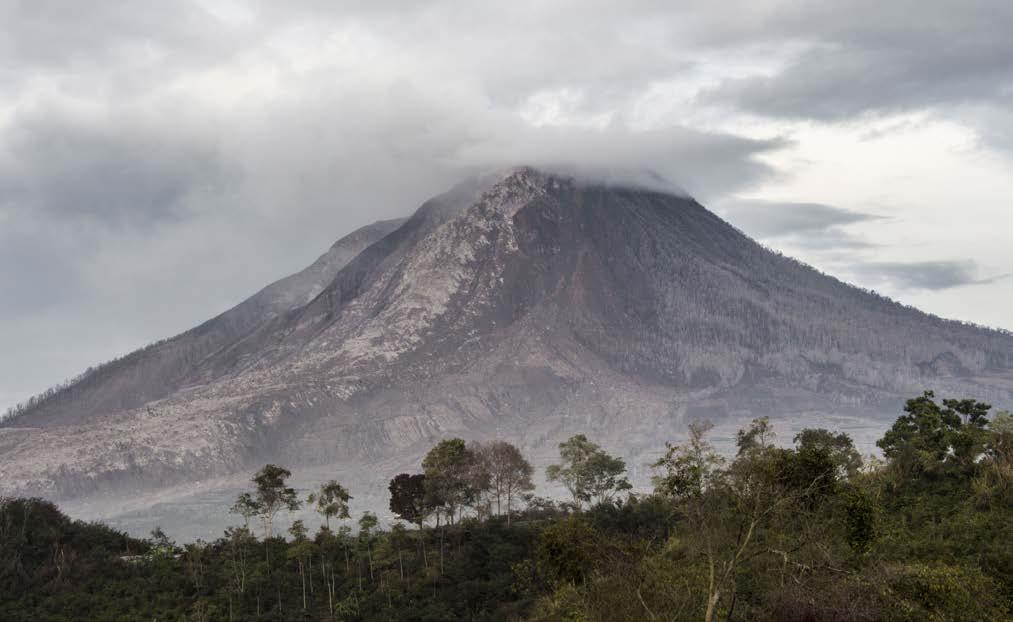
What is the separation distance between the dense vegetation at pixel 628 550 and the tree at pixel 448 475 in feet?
0.55

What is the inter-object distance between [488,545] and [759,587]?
33.7 m

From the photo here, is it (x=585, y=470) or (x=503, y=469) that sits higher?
(x=503, y=469)

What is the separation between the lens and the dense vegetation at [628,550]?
23.9m

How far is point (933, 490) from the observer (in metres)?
36.9

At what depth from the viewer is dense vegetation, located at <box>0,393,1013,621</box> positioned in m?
23.9

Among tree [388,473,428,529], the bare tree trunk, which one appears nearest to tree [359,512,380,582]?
tree [388,473,428,529]

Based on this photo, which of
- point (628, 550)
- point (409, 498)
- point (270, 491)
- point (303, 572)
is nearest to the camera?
point (628, 550)

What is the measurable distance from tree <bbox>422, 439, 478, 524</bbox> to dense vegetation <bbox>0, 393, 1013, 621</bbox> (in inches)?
6.6

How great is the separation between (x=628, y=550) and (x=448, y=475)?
40083 mm

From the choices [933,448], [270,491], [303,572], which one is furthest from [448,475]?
[933,448]

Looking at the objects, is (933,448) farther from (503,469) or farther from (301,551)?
(301,551)

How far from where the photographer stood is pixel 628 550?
93.4ft

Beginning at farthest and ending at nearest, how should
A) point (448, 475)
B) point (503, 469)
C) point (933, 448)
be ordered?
point (503, 469)
point (448, 475)
point (933, 448)

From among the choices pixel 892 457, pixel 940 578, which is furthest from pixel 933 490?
pixel 940 578
